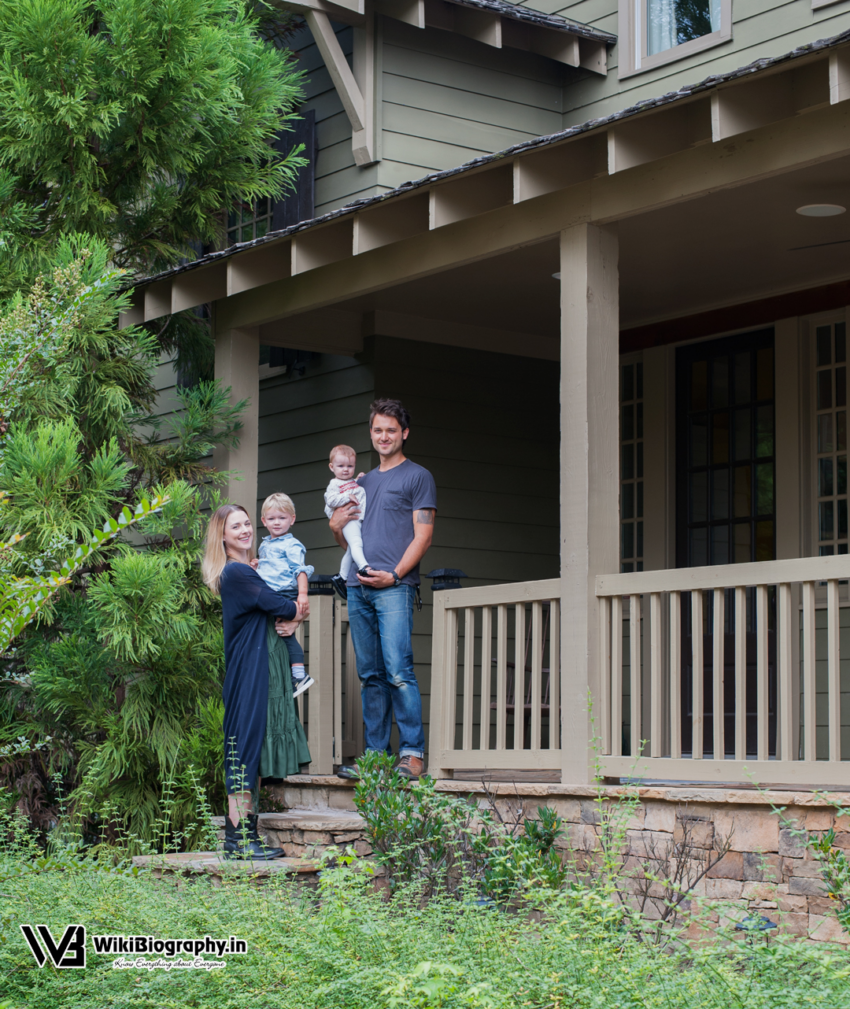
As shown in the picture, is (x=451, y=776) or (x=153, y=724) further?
(x=153, y=724)

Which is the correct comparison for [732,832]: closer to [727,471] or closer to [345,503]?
[345,503]

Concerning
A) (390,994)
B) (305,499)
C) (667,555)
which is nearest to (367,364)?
(305,499)

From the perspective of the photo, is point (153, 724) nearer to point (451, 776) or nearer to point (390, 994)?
point (451, 776)

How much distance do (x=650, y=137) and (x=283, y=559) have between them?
2848mm

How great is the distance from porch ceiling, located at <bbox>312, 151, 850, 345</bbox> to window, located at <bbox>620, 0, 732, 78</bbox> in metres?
1.79

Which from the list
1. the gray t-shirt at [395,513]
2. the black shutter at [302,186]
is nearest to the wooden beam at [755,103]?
the gray t-shirt at [395,513]

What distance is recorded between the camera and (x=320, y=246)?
7164 mm

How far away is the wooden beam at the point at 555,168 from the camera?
232 inches

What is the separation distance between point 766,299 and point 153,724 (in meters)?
4.56

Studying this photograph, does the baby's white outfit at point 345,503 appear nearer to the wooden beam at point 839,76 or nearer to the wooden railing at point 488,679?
the wooden railing at point 488,679

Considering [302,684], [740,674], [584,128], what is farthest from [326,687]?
[584,128]

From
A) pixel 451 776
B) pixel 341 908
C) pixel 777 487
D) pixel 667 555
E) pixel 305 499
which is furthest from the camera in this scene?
pixel 305 499

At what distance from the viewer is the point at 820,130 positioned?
5168mm

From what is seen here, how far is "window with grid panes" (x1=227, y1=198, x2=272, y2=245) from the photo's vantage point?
9.84m
